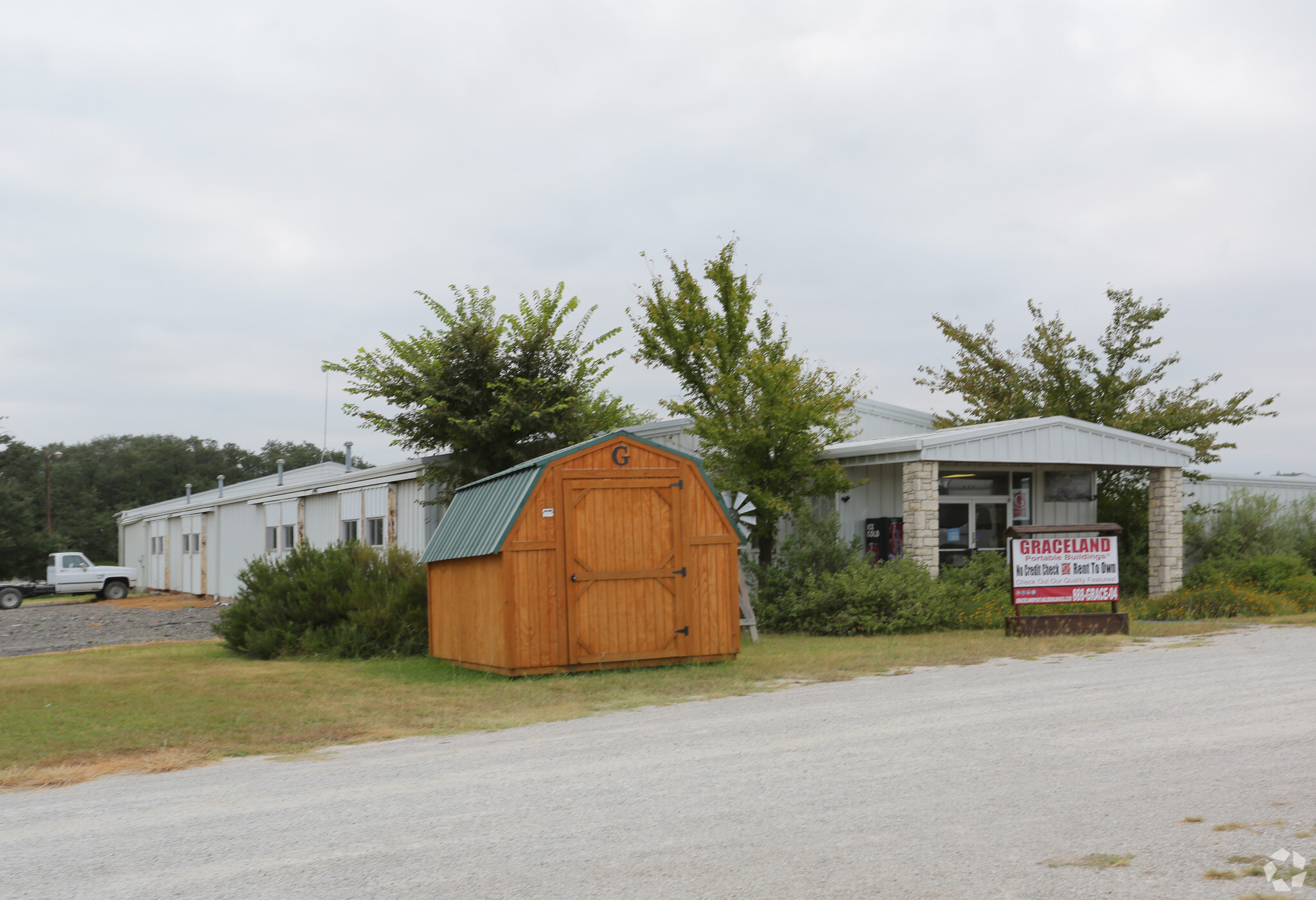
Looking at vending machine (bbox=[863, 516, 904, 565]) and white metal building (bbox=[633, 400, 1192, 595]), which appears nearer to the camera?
white metal building (bbox=[633, 400, 1192, 595])

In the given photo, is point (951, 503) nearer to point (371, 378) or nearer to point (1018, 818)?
point (371, 378)

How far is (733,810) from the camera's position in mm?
6012

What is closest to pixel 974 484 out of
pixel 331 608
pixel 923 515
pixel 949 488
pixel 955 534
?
pixel 949 488

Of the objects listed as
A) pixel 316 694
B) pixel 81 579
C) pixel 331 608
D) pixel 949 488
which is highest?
pixel 949 488

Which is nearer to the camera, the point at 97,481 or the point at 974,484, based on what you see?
the point at 974,484

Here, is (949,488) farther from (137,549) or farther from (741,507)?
(137,549)

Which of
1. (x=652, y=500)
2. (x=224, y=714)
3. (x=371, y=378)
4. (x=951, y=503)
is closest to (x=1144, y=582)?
(x=951, y=503)

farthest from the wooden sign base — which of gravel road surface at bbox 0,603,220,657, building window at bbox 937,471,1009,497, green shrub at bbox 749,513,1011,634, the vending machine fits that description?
gravel road surface at bbox 0,603,220,657

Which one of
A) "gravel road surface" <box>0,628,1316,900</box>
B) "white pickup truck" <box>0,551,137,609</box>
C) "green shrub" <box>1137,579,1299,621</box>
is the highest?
"gravel road surface" <box>0,628,1316,900</box>

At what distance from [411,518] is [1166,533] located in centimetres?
1467

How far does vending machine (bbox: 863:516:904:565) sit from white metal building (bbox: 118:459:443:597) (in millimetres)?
8230

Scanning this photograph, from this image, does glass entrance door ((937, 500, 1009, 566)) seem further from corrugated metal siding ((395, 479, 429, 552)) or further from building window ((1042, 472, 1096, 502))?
corrugated metal siding ((395, 479, 429, 552))

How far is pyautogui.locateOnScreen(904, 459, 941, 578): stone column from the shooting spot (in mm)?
18391

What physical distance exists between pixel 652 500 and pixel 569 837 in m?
7.54
